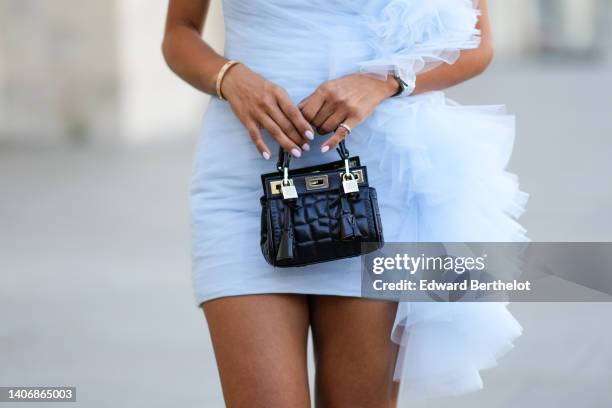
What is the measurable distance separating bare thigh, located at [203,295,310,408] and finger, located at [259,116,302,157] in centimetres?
34

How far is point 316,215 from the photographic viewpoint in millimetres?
2402

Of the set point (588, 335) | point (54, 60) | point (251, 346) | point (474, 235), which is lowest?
point (588, 335)

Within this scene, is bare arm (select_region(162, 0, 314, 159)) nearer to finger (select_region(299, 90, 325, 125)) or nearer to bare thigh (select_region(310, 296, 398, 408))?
finger (select_region(299, 90, 325, 125))

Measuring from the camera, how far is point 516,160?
39.0ft

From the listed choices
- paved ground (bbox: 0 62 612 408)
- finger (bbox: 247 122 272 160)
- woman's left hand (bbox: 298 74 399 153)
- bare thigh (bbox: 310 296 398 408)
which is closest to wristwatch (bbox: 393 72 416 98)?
woman's left hand (bbox: 298 74 399 153)

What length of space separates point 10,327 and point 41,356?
655 mm

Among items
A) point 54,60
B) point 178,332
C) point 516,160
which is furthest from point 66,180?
point 178,332

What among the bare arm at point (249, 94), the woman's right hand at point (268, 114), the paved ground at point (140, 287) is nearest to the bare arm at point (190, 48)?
the bare arm at point (249, 94)

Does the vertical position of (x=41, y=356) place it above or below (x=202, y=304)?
below

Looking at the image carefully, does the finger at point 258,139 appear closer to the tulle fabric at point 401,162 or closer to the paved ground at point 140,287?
the tulle fabric at point 401,162

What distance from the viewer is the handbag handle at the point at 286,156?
2.43 meters

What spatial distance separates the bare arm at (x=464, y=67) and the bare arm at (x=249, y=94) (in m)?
0.36

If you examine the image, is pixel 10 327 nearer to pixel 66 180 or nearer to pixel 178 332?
pixel 178 332

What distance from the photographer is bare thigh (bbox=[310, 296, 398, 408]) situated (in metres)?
2.56
